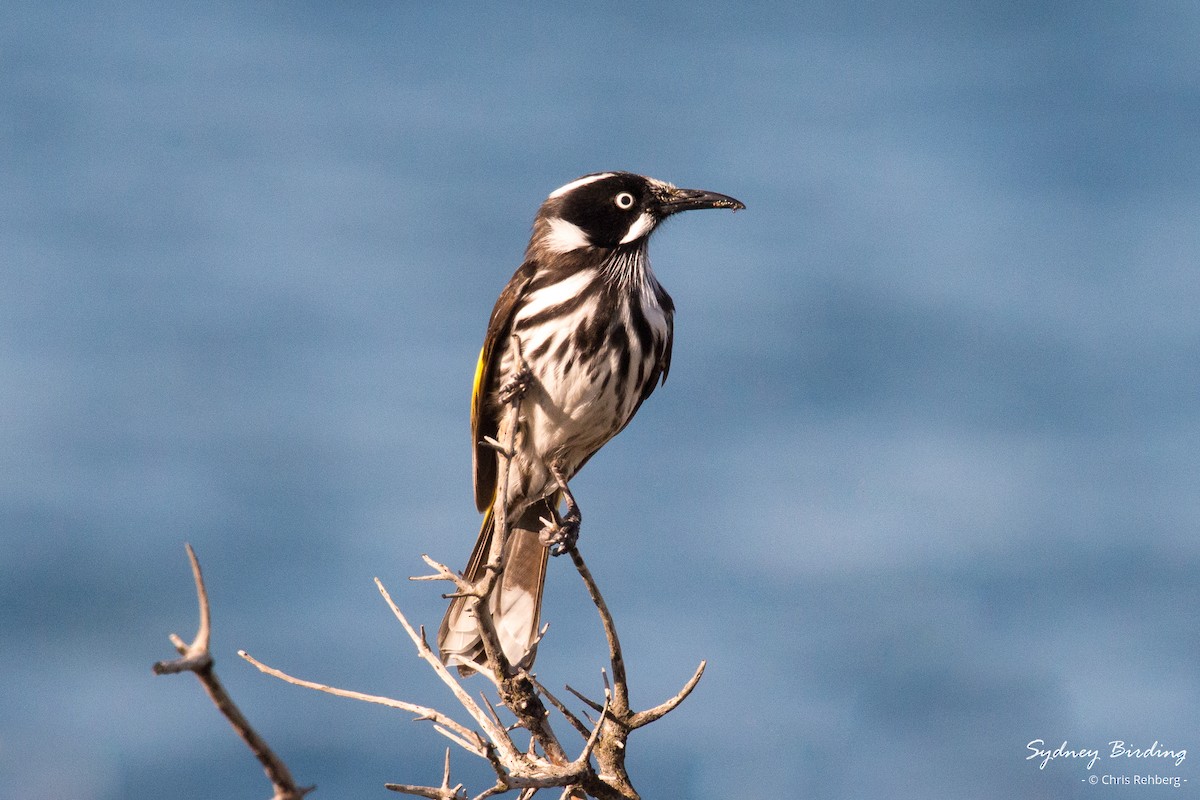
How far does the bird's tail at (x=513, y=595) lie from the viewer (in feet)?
23.0

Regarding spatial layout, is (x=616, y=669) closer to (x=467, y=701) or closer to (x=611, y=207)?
(x=467, y=701)

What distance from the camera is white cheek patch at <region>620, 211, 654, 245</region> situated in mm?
7316

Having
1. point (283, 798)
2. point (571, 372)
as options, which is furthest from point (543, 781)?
point (571, 372)

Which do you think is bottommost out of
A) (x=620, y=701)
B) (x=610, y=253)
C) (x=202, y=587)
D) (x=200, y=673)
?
(x=620, y=701)

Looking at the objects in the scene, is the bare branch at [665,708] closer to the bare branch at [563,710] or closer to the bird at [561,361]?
the bare branch at [563,710]

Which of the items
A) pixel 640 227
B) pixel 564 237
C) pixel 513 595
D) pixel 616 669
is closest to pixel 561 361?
pixel 564 237

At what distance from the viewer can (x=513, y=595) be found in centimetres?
741

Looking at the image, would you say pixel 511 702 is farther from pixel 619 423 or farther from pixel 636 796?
pixel 619 423

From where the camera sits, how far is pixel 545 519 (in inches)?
295

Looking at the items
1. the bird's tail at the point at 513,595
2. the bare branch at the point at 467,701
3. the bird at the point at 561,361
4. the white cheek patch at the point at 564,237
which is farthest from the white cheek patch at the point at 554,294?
the bare branch at the point at 467,701

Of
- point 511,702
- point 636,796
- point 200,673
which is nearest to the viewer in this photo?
point 200,673

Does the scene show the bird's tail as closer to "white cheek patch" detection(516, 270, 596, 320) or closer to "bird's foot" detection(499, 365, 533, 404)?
"bird's foot" detection(499, 365, 533, 404)

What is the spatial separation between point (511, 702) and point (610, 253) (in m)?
2.92

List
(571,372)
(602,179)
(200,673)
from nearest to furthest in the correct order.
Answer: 1. (200,673)
2. (571,372)
3. (602,179)
